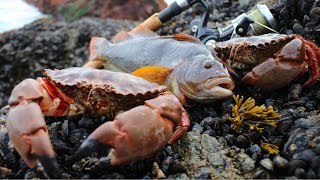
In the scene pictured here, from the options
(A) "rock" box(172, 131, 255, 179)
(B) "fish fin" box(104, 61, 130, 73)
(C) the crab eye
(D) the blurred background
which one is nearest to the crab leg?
(C) the crab eye

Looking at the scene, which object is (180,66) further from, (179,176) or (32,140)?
(32,140)

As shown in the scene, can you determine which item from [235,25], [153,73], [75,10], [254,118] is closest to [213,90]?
[254,118]

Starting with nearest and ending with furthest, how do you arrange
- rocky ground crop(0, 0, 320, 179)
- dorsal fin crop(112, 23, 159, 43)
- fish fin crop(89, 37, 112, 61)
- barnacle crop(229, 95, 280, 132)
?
1. rocky ground crop(0, 0, 320, 179)
2. barnacle crop(229, 95, 280, 132)
3. dorsal fin crop(112, 23, 159, 43)
4. fish fin crop(89, 37, 112, 61)

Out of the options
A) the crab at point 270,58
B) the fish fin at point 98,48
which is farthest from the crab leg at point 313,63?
the fish fin at point 98,48

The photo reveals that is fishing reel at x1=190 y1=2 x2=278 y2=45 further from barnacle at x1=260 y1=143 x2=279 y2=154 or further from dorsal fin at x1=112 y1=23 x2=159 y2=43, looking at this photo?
barnacle at x1=260 y1=143 x2=279 y2=154

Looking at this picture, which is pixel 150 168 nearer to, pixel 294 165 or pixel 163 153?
pixel 163 153

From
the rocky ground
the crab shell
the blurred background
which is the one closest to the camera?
the rocky ground
